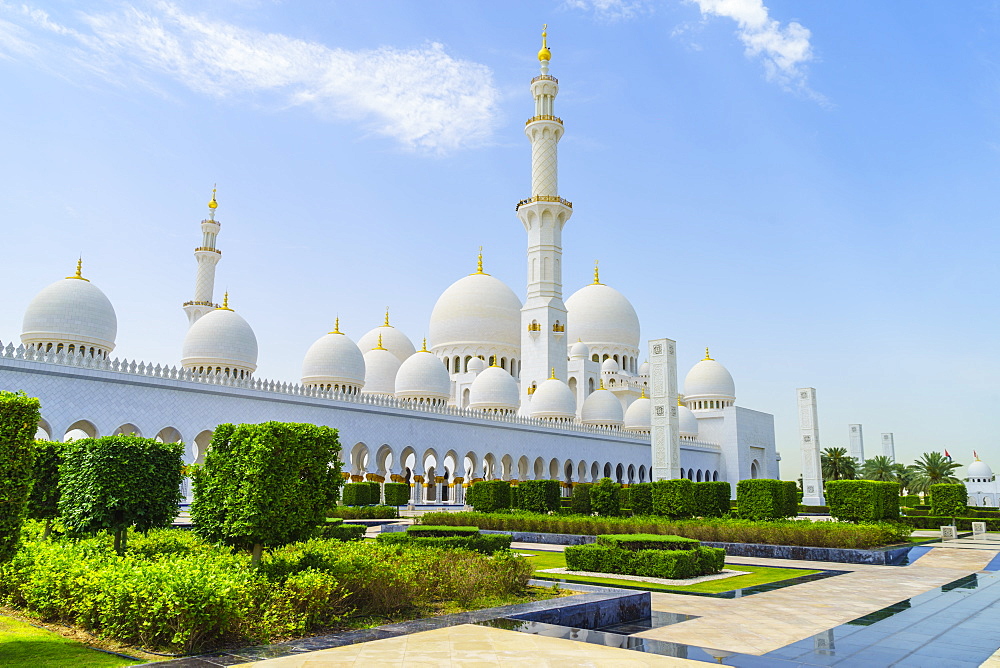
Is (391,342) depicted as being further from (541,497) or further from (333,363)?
(541,497)

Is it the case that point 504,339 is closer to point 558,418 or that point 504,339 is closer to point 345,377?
point 558,418

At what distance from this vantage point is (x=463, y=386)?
154 ft

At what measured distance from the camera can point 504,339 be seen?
4816cm

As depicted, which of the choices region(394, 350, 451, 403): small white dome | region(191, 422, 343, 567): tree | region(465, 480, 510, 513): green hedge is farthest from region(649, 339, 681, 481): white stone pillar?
region(191, 422, 343, 567): tree

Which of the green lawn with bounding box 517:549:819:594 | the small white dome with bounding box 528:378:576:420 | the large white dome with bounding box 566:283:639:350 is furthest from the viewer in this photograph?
the large white dome with bounding box 566:283:639:350

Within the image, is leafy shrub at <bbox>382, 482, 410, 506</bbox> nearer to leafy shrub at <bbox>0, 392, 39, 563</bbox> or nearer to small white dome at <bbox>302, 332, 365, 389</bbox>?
small white dome at <bbox>302, 332, 365, 389</bbox>

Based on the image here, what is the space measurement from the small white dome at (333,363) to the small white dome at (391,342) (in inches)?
504

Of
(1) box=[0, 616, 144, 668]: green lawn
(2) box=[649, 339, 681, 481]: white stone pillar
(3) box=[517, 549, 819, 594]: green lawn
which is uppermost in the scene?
(2) box=[649, 339, 681, 481]: white stone pillar

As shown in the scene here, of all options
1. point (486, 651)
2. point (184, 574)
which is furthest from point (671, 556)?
point (184, 574)

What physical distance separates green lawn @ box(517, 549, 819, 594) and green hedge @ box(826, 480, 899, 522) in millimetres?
6123

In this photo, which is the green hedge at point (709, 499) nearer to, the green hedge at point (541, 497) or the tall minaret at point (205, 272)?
the green hedge at point (541, 497)

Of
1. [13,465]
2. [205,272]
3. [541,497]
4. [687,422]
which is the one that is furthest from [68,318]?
[687,422]

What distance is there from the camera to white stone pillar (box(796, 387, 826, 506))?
39.9 metres

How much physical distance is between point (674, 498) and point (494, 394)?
22378 millimetres
